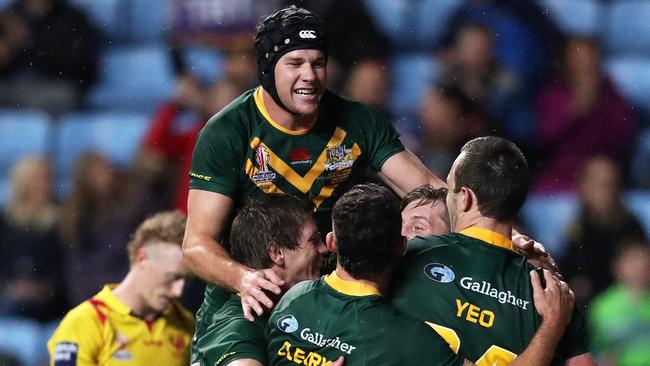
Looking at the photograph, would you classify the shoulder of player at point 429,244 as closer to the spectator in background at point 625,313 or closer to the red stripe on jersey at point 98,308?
the red stripe on jersey at point 98,308

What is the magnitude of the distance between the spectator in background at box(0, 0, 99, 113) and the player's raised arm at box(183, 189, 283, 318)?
5.01 meters

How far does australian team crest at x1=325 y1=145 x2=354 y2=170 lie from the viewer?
526 cm

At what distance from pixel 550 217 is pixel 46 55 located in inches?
163

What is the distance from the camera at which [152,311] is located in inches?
273

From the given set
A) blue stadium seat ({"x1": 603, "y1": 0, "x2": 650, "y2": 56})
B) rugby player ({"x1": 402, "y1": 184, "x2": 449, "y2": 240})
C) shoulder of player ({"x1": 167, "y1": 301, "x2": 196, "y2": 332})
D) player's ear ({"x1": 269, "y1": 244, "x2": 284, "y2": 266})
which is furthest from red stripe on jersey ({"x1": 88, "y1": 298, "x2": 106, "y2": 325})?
blue stadium seat ({"x1": 603, "y1": 0, "x2": 650, "y2": 56})

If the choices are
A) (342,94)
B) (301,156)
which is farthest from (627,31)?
(301,156)

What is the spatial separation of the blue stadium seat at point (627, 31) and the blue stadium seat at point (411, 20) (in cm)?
115

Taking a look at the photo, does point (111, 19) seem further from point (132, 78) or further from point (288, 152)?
point (288, 152)

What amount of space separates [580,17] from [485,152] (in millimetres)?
4755

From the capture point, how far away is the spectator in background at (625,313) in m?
7.85

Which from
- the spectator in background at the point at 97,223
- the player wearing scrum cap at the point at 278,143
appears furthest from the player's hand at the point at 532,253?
the spectator in background at the point at 97,223

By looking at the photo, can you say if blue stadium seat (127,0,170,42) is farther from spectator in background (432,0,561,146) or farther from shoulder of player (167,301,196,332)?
shoulder of player (167,301,196,332)

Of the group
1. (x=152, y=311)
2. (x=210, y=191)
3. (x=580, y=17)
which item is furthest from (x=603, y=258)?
(x=210, y=191)

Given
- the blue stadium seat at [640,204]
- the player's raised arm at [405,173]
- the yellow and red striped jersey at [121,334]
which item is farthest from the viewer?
the blue stadium seat at [640,204]
